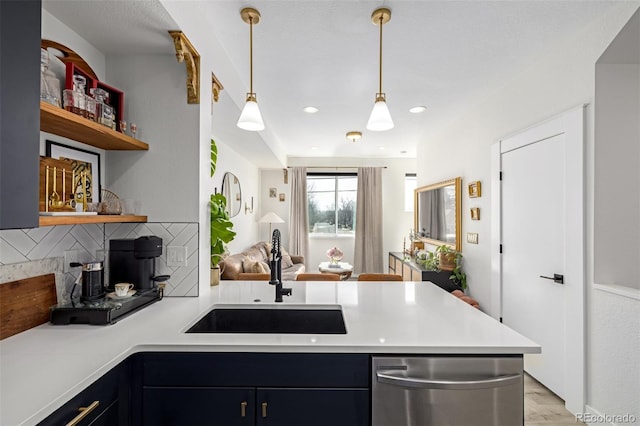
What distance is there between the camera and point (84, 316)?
4.25ft

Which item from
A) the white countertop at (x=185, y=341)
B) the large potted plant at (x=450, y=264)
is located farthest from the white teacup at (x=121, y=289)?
the large potted plant at (x=450, y=264)

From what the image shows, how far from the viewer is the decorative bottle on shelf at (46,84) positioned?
1.17m

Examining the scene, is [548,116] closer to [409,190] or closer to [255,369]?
[255,369]

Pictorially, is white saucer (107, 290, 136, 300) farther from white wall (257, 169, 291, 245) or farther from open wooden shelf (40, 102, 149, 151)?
white wall (257, 169, 291, 245)

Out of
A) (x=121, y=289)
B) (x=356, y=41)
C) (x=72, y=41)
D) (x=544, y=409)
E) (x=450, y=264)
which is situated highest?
(x=356, y=41)

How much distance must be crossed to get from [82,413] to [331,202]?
5876 mm

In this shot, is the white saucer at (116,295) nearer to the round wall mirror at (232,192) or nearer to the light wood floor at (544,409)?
the light wood floor at (544,409)

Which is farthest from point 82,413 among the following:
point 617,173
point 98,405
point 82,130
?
point 617,173

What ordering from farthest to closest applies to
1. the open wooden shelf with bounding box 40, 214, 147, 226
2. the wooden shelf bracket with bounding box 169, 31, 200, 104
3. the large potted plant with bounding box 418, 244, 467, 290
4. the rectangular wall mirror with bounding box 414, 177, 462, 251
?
the rectangular wall mirror with bounding box 414, 177, 462, 251 < the large potted plant with bounding box 418, 244, 467, 290 < the wooden shelf bracket with bounding box 169, 31, 200, 104 < the open wooden shelf with bounding box 40, 214, 147, 226

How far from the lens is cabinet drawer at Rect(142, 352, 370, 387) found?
1136 millimetres

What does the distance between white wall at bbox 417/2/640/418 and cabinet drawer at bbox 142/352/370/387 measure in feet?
5.67

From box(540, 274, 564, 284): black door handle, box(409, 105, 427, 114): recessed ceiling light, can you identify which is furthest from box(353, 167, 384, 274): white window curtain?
box(540, 274, 564, 284): black door handle

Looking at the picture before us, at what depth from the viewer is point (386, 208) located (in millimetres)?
6430

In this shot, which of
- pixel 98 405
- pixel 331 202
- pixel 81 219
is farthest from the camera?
pixel 331 202
